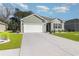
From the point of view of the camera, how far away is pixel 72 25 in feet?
144

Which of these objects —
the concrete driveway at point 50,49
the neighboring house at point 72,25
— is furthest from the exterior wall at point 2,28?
the concrete driveway at point 50,49

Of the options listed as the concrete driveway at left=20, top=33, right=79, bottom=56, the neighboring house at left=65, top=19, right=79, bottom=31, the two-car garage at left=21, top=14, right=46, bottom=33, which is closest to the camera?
the concrete driveway at left=20, top=33, right=79, bottom=56

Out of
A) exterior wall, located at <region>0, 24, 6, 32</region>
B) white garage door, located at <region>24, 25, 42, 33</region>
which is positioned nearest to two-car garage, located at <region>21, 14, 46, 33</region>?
white garage door, located at <region>24, 25, 42, 33</region>

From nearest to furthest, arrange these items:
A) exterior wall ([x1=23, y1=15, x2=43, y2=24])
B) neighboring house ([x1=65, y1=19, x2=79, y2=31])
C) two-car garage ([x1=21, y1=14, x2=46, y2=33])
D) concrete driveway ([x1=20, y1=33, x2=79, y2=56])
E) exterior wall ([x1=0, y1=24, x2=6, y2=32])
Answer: concrete driveway ([x1=20, y1=33, x2=79, y2=56]) < two-car garage ([x1=21, y1=14, x2=46, y2=33]) < exterior wall ([x1=23, y1=15, x2=43, y2=24]) < exterior wall ([x1=0, y1=24, x2=6, y2=32]) < neighboring house ([x1=65, y1=19, x2=79, y2=31])

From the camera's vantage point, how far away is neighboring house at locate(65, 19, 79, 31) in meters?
42.7

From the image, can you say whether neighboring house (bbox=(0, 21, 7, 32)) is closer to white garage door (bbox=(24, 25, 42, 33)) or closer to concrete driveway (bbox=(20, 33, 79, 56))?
white garage door (bbox=(24, 25, 42, 33))

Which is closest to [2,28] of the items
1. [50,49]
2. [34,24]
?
[34,24]

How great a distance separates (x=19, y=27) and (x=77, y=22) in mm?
13174

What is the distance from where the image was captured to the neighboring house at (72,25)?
42.7 metres

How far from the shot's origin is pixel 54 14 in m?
44.5

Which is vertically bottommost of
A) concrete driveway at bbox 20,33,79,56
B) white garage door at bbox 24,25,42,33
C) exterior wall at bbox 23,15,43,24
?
concrete driveway at bbox 20,33,79,56

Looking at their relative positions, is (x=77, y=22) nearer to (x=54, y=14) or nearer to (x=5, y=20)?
(x=54, y=14)

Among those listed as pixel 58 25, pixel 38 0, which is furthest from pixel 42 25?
pixel 38 0

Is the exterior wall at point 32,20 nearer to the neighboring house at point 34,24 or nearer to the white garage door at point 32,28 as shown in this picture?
the neighboring house at point 34,24
